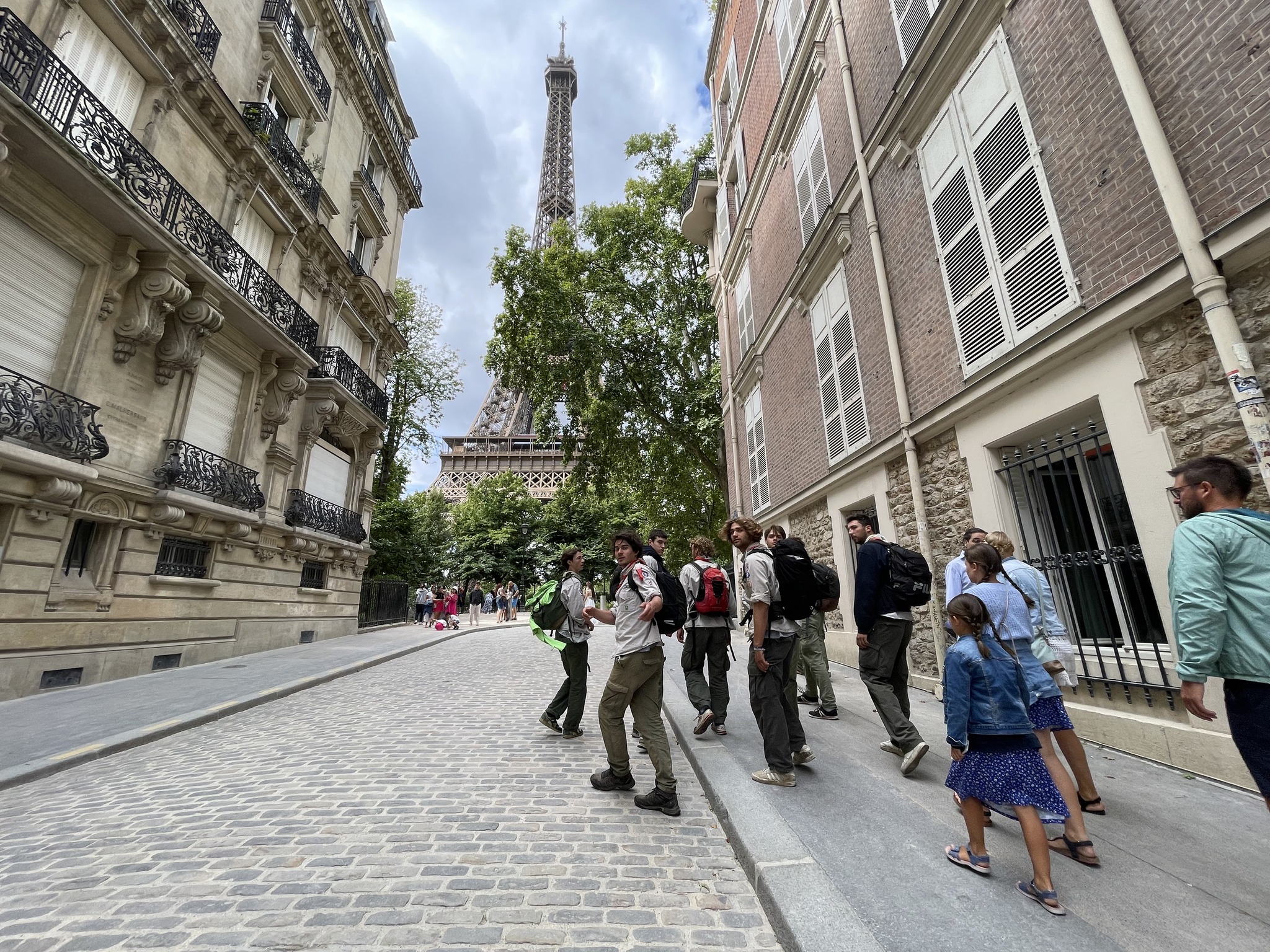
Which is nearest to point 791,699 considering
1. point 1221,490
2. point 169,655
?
point 1221,490

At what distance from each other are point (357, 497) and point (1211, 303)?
61.8 feet

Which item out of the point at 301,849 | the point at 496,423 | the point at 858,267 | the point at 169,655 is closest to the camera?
the point at 301,849

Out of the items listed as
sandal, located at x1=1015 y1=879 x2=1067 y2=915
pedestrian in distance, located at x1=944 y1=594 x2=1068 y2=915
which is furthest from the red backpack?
sandal, located at x1=1015 y1=879 x2=1067 y2=915

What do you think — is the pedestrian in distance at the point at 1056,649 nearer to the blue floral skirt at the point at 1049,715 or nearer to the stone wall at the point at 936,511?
the blue floral skirt at the point at 1049,715

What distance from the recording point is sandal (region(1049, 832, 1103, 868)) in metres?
2.59

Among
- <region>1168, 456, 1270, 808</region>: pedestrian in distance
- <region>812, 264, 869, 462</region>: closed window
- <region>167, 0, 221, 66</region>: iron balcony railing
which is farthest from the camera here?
<region>167, 0, 221, 66</region>: iron balcony railing

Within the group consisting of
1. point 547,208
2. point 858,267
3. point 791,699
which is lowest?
point 791,699

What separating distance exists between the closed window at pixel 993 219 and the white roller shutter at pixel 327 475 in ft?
48.3

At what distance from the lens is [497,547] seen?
131 feet

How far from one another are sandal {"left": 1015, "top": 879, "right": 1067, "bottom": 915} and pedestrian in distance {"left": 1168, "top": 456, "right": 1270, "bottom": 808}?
852 mm

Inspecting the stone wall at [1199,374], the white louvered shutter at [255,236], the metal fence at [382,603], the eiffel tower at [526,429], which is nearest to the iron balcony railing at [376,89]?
the white louvered shutter at [255,236]

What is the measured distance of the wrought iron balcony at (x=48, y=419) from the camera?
671cm

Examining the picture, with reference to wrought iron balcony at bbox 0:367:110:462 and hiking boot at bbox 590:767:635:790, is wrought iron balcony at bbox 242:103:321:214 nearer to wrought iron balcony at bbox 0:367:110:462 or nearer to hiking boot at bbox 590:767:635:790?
wrought iron balcony at bbox 0:367:110:462

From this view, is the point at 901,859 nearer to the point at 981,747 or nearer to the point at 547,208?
the point at 981,747
